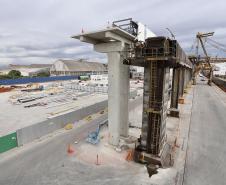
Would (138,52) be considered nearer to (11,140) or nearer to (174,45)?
(174,45)

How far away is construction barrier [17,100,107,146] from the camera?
1597cm

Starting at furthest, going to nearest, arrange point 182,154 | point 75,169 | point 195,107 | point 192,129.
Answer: point 195,107
point 192,129
point 182,154
point 75,169

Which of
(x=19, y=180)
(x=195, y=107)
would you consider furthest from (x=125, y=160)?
(x=195, y=107)

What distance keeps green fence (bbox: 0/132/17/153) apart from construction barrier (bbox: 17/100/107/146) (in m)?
0.41

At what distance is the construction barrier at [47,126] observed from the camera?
1597cm

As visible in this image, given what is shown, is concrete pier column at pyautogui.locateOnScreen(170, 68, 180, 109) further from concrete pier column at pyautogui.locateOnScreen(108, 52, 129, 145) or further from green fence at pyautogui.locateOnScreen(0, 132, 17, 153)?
green fence at pyautogui.locateOnScreen(0, 132, 17, 153)

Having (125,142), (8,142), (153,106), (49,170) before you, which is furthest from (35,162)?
(153,106)

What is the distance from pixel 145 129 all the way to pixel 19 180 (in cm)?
921

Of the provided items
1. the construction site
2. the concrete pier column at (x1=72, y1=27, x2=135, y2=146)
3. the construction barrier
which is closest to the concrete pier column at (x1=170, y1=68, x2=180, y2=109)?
the construction site

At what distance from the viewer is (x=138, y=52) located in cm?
1294

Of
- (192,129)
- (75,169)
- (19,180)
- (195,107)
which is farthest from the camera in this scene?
(195,107)

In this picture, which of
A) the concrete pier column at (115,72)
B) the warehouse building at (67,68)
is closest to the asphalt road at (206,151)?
the concrete pier column at (115,72)

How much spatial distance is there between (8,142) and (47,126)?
13.6 feet

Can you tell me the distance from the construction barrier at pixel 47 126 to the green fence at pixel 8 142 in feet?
1.36
